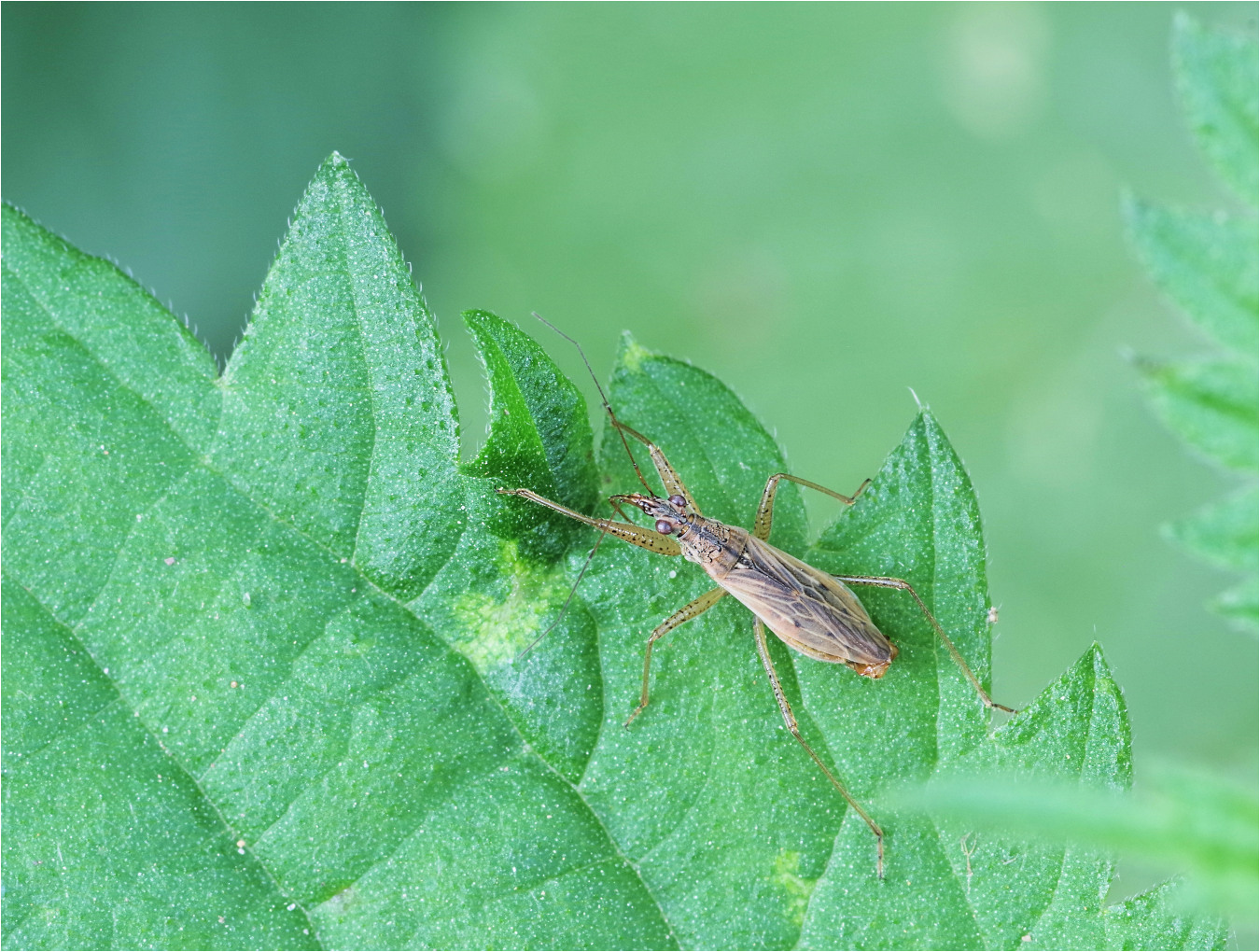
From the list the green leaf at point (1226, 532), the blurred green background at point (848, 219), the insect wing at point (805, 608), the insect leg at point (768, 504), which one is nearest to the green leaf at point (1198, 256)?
the green leaf at point (1226, 532)

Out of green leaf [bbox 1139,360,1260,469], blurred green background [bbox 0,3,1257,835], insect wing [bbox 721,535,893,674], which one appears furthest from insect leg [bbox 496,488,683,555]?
blurred green background [bbox 0,3,1257,835]

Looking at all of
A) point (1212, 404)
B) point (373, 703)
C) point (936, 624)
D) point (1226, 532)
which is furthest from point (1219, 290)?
point (373, 703)

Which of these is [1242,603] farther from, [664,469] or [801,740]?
[664,469]

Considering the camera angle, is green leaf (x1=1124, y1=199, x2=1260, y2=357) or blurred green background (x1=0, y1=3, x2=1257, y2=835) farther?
blurred green background (x1=0, y1=3, x2=1257, y2=835)

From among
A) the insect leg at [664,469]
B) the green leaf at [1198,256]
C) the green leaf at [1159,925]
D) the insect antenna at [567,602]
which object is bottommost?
the insect antenna at [567,602]

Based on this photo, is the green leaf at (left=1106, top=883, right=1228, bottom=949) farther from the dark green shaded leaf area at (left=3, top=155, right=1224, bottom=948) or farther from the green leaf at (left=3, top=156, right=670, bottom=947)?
the green leaf at (left=3, top=156, right=670, bottom=947)

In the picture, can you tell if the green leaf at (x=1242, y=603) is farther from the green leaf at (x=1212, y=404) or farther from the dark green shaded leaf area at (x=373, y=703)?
the dark green shaded leaf area at (x=373, y=703)
